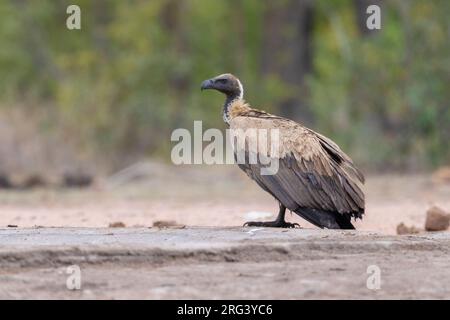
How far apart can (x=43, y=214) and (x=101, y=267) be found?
6.41m

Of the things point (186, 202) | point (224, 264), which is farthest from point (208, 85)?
point (186, 202)

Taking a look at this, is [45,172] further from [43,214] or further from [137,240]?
[137,240]

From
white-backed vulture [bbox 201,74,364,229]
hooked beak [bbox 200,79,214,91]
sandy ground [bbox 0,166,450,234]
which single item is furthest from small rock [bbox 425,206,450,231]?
hooked beak [bbox 200,79,214,91]

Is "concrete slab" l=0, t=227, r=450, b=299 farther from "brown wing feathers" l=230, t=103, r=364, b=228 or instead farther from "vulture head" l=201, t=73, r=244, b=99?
"vulture head" l=201, t=73, r=244, b=99

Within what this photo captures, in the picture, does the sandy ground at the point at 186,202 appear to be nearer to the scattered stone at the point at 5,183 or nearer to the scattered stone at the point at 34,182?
the scattered stone at the point at 34,182

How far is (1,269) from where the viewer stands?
8297 millimetres

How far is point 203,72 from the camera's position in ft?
125

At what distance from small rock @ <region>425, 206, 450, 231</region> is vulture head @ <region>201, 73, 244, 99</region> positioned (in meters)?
2.23

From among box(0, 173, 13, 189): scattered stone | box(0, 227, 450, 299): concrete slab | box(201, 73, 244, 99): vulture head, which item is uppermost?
box(201, 73, 244, 99): vulture head

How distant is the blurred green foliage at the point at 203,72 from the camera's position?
22.4 metres

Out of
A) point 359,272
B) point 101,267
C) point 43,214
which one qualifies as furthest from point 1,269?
point 43,214

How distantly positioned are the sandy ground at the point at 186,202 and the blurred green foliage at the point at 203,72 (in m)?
1.47

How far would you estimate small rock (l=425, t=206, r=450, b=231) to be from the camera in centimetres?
1150

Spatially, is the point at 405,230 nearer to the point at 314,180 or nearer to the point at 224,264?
the point at 314,180
